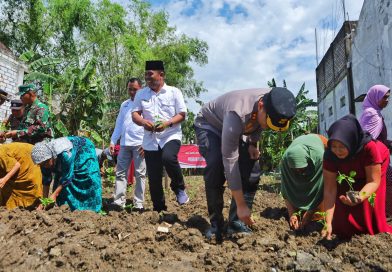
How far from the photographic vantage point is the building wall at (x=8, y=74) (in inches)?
414

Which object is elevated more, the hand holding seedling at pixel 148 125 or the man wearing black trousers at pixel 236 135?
the hand holding seedling at pixel 148 125

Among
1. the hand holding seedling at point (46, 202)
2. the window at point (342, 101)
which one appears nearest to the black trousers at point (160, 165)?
the hand holding seedling at point (46, 202)

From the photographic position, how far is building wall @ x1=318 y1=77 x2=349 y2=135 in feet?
48.0

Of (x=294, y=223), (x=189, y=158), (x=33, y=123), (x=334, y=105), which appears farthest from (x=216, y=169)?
(x=334, y=105)

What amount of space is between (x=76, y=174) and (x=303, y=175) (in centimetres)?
229

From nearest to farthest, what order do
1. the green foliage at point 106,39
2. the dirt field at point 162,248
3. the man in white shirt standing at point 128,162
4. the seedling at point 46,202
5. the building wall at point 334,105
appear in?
the dirt field at point 162,248 < the seedling at point 46,202 < the man in white shirt standing at point 128,162 < the building wall at point 334,105 < the green foliage at point 106,39

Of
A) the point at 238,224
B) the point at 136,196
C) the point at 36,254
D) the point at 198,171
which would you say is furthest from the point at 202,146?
the point at 198,171

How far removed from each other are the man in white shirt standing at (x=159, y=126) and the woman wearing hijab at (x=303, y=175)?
1.07 meters

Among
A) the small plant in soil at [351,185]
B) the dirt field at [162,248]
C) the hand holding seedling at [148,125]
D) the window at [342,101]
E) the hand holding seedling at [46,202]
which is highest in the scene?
the window at [342,101]

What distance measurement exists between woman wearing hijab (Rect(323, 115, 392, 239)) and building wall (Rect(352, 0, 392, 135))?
6.85 metres

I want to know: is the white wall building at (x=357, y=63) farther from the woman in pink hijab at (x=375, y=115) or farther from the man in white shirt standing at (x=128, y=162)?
the man in white shirt standing at (x=128, y=162)

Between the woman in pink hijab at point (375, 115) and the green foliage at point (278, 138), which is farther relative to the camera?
the green foliage at point (278, 138)

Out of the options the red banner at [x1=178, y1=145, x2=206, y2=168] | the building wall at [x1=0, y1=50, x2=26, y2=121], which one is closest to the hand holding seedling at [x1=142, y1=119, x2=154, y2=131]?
the building wall at [x1=0, y1=50, x2=26, y2=121]

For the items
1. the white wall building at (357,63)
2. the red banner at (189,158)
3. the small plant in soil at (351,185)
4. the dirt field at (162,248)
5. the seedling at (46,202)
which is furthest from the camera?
the red banner at (189,158)
